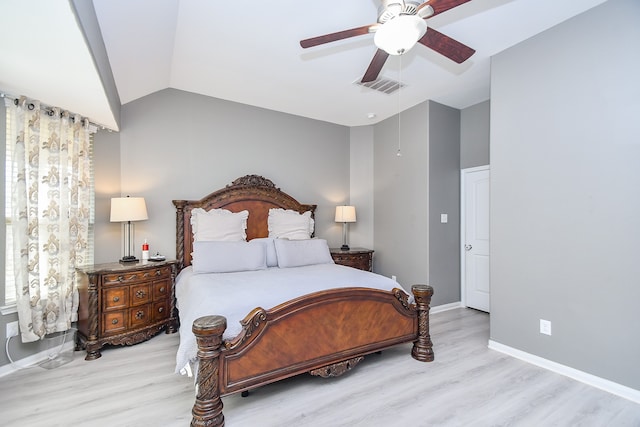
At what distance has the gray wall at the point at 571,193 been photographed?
7.07ft

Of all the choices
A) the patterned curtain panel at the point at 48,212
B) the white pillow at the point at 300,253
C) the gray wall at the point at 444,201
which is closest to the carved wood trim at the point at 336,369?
the white pillow at the point at 300,253

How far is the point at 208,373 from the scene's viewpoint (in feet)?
5.85

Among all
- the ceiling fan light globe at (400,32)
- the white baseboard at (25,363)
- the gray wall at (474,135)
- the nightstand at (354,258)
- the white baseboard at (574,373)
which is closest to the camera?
the ceiling fan light globe at (400,32)

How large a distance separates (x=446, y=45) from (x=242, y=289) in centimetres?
235

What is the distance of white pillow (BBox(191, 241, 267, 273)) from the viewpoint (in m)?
3.09

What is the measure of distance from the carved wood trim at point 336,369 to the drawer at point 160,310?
197 centimetres

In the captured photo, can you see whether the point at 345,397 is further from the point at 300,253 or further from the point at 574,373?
the point at 574,373

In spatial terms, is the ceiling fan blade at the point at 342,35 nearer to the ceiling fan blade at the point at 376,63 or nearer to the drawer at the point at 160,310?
the ceiling fan blade at the point at 376,63

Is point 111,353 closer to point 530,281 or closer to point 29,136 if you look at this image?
point 29,136

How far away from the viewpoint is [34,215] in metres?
2.57

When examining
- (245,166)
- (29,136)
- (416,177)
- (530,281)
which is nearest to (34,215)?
(29,136)

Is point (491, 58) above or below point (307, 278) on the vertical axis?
above

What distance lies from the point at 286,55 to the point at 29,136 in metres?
2.41

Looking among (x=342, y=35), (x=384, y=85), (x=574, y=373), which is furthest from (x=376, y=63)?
(x=574, y=373)
